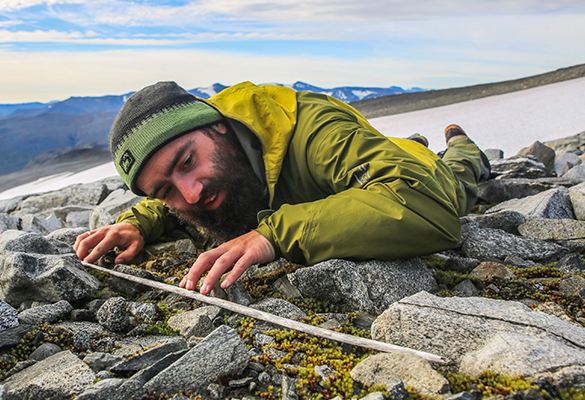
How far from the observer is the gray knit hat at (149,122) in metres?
3.86

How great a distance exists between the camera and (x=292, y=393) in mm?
1953

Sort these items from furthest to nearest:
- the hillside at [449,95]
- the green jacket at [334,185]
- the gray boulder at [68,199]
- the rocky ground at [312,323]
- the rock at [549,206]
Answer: the hillside at [449,95] < the gray boulder at [68,199] < the rock at [549,206] < the green jacket at [334,185] < the rocky ground at [312,323]

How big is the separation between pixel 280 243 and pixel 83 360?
4.58 ft

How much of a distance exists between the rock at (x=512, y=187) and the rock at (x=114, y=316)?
5.52 meters

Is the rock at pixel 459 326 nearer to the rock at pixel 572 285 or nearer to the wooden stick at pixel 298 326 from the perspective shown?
the wooden stick at pixel 298 326

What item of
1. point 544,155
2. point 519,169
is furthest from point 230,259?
point 544,155

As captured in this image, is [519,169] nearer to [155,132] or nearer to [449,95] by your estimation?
[155,132]

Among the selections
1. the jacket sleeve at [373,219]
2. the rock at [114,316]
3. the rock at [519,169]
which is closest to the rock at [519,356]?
the jacket sleeve at [373,219]

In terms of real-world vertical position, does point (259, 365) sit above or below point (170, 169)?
below

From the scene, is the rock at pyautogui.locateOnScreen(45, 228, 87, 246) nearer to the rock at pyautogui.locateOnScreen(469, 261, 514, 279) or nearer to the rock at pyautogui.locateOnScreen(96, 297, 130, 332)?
the rock at pyautogui.locateOnScreen(96, 297, 130, 332)

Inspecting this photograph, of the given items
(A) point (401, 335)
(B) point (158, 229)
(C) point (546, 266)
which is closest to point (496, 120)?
(C) point (546, 266)

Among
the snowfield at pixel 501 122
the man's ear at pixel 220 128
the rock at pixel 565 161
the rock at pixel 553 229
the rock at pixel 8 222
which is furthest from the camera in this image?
the snowfield at pixel 501 122

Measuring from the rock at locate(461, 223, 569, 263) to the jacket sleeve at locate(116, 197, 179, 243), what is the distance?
124 inches

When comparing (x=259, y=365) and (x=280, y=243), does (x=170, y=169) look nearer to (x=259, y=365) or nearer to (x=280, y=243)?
(x=280, y=243)
